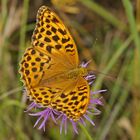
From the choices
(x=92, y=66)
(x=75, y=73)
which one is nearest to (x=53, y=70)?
(x=75, y=73)

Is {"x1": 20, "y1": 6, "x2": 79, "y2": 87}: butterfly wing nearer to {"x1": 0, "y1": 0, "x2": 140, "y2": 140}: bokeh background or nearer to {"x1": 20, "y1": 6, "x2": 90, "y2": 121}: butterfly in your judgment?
{"x1": 20, "y1": 6, "x2": 90, "y2": 121}: butterfly

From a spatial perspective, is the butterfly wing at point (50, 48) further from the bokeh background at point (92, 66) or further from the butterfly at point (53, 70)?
the bokeh background at point (92, 66)

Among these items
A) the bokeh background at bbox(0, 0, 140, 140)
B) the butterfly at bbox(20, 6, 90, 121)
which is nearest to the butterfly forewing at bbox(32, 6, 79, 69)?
the butterfly at bbox(20, 6, 90, 121)

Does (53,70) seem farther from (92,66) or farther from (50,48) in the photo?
(92,66)

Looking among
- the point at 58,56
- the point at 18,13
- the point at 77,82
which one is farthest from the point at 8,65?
the point at 77,82

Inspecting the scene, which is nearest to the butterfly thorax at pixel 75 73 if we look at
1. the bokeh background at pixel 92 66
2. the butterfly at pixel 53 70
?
the butterfly at pixel 53 70

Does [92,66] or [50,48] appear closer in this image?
[50,48]
